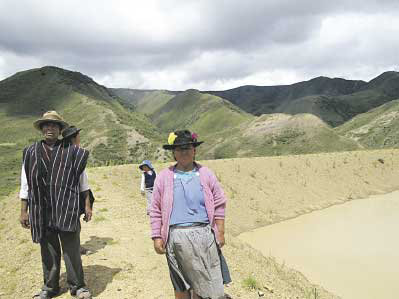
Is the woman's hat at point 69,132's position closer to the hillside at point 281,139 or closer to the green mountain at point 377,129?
the hillside at point 281,139

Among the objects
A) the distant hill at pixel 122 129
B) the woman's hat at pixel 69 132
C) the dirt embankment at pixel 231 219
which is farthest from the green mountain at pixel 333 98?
the woman's hat at pixel 69 132

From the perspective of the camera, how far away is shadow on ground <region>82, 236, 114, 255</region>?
6.73m

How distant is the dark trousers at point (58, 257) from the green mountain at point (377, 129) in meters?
83.0

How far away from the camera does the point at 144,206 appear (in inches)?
448

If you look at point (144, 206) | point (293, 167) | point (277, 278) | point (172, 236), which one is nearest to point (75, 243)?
point (172, 236)

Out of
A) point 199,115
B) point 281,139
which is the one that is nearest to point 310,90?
point 199,115

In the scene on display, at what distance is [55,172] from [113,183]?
1030 cm

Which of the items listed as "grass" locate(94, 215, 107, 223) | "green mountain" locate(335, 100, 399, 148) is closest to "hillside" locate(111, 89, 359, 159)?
"green mountain" locate(335, 100, 399, 148)

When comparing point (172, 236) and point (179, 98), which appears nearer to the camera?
point (172, 236)

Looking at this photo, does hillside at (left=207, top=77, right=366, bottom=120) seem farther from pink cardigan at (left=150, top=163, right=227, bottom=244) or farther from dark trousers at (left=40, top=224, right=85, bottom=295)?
pink cardigan at (left=150, top=163, right=227, bottom=244)

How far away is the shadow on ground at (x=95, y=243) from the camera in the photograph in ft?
22.1

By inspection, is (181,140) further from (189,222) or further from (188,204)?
(189,222)

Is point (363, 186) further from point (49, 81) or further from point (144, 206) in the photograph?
point (49, 81)

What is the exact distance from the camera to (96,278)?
5.47 metres
